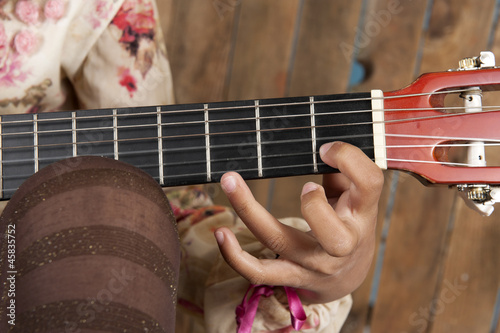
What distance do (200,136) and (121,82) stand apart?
211mm

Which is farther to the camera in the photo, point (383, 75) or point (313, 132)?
point (383, 75)

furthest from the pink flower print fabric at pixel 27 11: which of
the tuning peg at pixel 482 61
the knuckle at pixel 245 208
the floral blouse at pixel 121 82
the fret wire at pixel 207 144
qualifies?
the tuning peg at pixel 482 61

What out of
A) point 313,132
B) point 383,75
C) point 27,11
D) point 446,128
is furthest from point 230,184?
point 383,75

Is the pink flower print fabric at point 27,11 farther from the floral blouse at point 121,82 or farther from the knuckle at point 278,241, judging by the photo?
the knuckle at point 278,241

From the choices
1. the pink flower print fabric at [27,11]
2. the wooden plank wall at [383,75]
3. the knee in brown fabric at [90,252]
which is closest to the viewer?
the knee in brown fabric at [90,252]

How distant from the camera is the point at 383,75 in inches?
45.4

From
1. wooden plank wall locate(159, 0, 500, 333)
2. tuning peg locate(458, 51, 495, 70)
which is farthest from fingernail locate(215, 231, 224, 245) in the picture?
wooden plank wall locate(159, 0, 500, 333)

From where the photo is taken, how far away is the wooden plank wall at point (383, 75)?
3.71ft

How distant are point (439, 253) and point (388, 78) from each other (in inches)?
17.9

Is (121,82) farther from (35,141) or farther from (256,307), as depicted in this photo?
(256,307)

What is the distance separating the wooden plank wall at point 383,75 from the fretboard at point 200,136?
0.56 m

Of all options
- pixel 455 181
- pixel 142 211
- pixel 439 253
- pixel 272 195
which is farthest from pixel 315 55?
pixel 142 211

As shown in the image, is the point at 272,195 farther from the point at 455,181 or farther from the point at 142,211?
the point at 142,211

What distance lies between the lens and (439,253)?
114 centimetres
